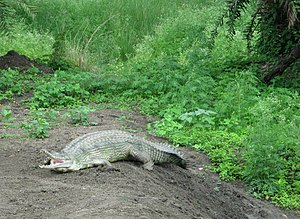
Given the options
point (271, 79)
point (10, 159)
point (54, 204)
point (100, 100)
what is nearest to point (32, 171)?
point (10, 159)

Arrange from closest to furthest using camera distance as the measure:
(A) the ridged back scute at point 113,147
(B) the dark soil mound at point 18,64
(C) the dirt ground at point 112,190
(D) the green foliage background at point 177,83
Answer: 1. (C) the dirt ground at point 112,190
2. (A) the ridged back scute at point 113,147
3. (D) the green foliage background at point 177,83
4. (B) the dark soil mound at point 18,64

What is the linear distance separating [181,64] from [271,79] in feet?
6.63

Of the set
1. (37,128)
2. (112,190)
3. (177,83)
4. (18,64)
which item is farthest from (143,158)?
(18,64)

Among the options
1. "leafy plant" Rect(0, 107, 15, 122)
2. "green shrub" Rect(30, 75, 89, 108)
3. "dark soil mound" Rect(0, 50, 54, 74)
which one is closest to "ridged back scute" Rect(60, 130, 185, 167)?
"leafy plant" Rect(0, 107, 15, 122)

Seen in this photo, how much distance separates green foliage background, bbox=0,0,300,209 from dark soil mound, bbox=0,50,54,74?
0.35m

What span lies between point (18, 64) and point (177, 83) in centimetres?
341

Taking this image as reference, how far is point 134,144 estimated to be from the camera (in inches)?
228

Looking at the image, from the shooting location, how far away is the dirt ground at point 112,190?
4215mm

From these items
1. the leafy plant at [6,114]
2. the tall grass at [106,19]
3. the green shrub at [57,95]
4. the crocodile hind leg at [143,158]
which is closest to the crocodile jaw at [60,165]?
the crocodile hind leg at [143,158]

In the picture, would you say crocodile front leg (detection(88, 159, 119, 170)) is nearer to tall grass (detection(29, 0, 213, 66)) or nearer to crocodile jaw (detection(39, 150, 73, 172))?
crocodile jaw (detection(39, 150, 73, 172))

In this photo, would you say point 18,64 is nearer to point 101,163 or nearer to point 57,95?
point 57,95

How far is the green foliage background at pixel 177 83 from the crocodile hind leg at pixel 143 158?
107 cm

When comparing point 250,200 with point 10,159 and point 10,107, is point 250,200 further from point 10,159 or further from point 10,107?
point 10,107

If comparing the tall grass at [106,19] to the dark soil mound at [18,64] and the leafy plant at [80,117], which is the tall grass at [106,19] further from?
the leafy plant at [80,117]
